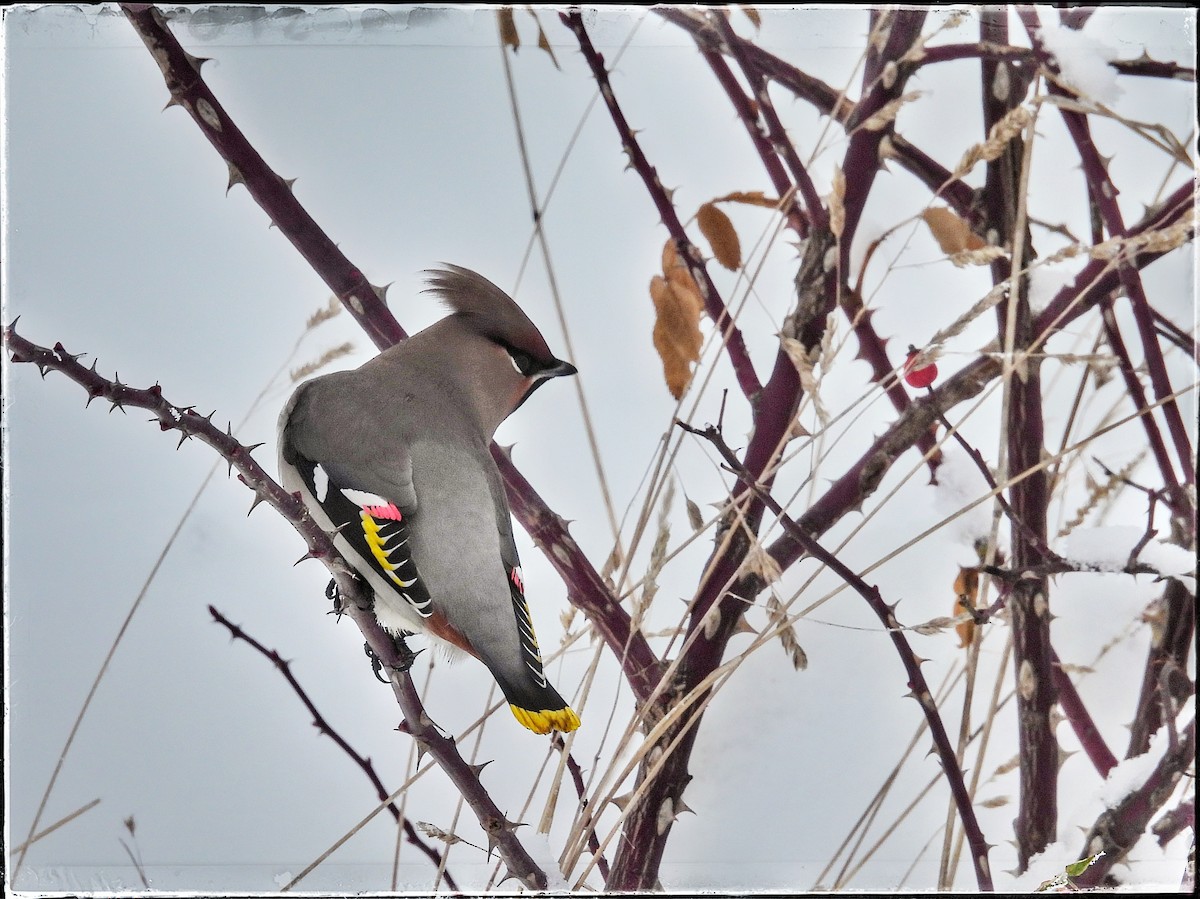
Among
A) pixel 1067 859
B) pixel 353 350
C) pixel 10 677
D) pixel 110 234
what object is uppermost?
pixel 110 234

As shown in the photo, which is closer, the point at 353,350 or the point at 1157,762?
the point at 1157,762

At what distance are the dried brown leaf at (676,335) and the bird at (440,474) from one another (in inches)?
5.3

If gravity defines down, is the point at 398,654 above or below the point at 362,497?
below

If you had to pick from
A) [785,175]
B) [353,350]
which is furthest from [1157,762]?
[353,350]

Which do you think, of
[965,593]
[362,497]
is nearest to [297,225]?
[362,497]

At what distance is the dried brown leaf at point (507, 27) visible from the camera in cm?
159

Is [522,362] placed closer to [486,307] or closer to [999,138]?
[486,307]

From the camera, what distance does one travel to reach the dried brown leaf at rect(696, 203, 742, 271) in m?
1.62

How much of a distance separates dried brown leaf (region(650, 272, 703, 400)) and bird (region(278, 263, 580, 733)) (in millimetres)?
134

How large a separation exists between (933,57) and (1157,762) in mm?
1016

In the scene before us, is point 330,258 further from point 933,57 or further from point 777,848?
point 777,848

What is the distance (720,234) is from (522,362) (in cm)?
34

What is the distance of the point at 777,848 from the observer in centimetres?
155

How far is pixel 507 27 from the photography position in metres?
1.60
